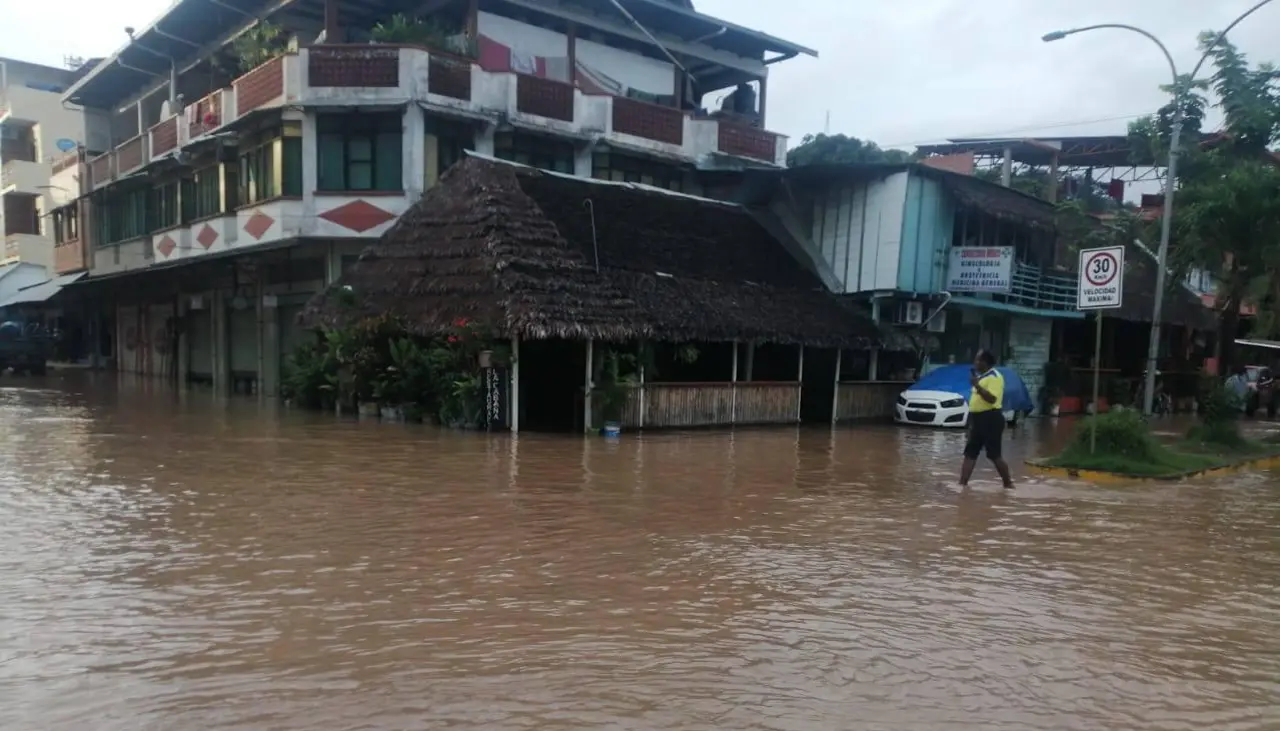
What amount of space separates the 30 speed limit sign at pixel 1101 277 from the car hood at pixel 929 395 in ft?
24.1

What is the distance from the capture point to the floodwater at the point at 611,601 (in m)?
4.18

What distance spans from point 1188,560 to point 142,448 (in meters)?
12.5

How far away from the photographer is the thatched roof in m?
14.7

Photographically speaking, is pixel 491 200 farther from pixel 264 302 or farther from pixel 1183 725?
pixel 1183 725

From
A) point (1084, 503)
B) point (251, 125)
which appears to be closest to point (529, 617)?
point (1084, 503)

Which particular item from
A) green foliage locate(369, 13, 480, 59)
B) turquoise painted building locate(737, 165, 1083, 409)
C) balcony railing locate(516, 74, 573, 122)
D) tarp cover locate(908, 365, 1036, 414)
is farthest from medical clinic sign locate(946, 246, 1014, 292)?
green foliage locate(369, 13, 480, 59)

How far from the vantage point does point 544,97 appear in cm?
2031

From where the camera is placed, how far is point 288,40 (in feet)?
70.6

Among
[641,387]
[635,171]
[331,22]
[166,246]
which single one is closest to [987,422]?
[641,387]

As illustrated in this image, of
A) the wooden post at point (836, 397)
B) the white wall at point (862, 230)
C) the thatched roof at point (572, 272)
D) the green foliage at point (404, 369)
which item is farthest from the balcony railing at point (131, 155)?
the wooden post at point (836, 397)

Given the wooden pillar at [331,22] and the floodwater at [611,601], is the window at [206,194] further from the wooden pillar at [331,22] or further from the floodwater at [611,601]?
the floodwater at [611,601]

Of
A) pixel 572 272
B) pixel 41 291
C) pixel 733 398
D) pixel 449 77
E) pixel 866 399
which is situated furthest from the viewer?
pixel 41 291

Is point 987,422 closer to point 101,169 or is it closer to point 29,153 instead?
point 101,169

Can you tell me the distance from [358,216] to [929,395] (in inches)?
525
